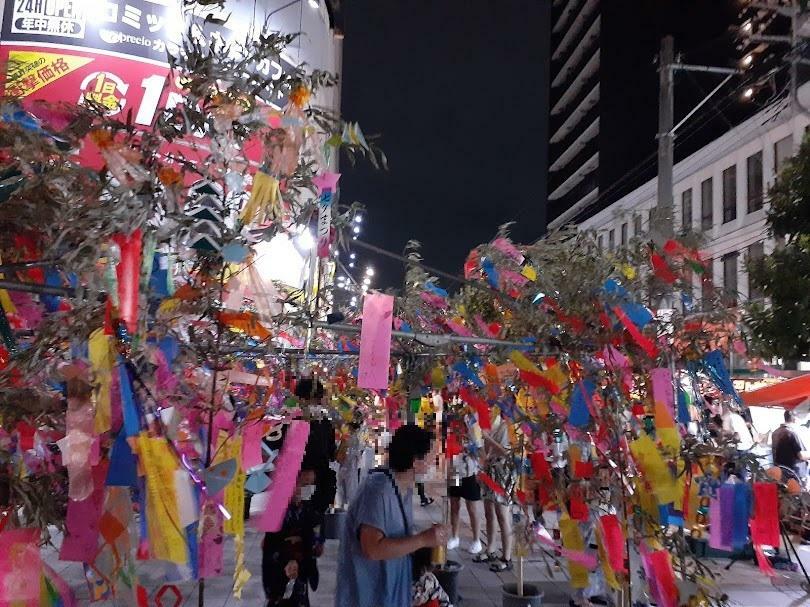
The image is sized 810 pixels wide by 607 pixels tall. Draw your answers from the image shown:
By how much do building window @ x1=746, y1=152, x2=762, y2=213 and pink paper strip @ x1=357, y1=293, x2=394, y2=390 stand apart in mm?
23338

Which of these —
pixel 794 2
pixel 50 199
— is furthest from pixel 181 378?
pixel 794 2

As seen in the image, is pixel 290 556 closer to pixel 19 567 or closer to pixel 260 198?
pixel 19 567

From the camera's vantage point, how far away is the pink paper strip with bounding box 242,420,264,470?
2.99 meters

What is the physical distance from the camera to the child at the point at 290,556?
4609mm

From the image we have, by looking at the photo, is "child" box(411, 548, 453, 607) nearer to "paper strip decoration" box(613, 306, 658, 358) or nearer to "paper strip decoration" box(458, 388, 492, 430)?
"paper strip decoration" box(613, 306, 658, 358)

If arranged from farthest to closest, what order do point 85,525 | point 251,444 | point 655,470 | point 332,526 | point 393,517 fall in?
point 332,526
point 655,470
point 393,517
point 251,444
point 85,525

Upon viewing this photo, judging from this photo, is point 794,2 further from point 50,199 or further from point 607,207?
point 607,207

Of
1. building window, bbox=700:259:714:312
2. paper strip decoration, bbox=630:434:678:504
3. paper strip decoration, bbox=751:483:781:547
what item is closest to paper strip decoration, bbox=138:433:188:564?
A: paper strip decoration, bbox=630:434:678:504

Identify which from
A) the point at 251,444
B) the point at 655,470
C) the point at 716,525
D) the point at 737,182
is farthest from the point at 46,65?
the point at 737,182

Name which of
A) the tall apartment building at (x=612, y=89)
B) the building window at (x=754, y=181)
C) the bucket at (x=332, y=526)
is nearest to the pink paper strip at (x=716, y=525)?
the bucket at (x=332, y=526)

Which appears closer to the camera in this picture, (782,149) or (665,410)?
(665,410)

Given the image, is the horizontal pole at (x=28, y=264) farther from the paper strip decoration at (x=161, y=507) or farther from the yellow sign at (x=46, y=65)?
the yellow sign at (x=46, y=65)

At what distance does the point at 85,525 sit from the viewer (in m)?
2.68

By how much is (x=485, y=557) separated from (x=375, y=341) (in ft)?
18.6
